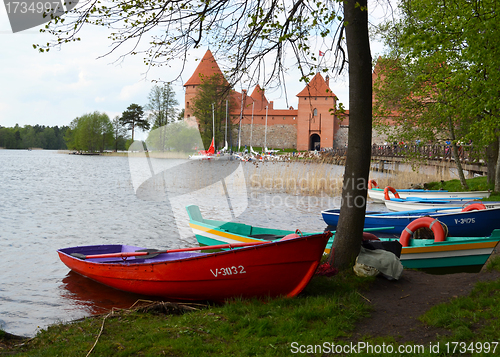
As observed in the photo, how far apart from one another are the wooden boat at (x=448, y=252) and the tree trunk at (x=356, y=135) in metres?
1.82

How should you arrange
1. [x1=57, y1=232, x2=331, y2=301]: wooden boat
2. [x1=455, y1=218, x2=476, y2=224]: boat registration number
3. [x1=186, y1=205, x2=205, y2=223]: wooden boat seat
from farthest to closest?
[x1=186, y1=205, x2=205, y2=223]: wooden boat seat, [x1=455, y1=218, x2=476, y2=224]: boat registration number, [x1=57, y1=232, x2=331, y2=301]: wooden boat

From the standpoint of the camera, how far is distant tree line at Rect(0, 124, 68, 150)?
113 metres

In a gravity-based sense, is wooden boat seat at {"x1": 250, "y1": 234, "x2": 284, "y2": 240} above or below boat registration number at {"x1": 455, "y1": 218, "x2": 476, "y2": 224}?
below

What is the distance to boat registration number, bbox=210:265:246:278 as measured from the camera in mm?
5203

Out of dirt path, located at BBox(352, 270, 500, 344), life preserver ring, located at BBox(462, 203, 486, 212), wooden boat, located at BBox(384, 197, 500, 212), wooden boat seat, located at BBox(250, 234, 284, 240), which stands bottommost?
dirt path, located at BBox(352, 270, 500, 344)

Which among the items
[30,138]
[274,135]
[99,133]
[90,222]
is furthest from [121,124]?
[90,222]

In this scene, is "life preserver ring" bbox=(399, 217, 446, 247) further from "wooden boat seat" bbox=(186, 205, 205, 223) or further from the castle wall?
the castle wall

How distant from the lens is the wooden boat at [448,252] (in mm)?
6570

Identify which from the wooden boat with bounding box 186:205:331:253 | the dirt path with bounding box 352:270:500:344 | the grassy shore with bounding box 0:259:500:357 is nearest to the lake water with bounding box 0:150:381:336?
the grassy shore with bounding box 0:259:500:357

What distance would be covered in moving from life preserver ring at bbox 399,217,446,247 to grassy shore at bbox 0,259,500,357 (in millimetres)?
2157

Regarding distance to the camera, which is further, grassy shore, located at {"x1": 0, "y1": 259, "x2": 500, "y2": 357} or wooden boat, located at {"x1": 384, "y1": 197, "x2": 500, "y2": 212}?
wooden boat, located at {"x1": 384, "y1": 197, "x2": 500, "y2": 212}

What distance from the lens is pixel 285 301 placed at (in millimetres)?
4965

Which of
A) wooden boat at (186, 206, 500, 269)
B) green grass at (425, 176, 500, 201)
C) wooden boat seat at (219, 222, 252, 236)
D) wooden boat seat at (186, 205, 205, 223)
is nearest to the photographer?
wooden boat at (186, 206, 500, 269)

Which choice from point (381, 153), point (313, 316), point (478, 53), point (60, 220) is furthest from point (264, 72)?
point (381, 153)
